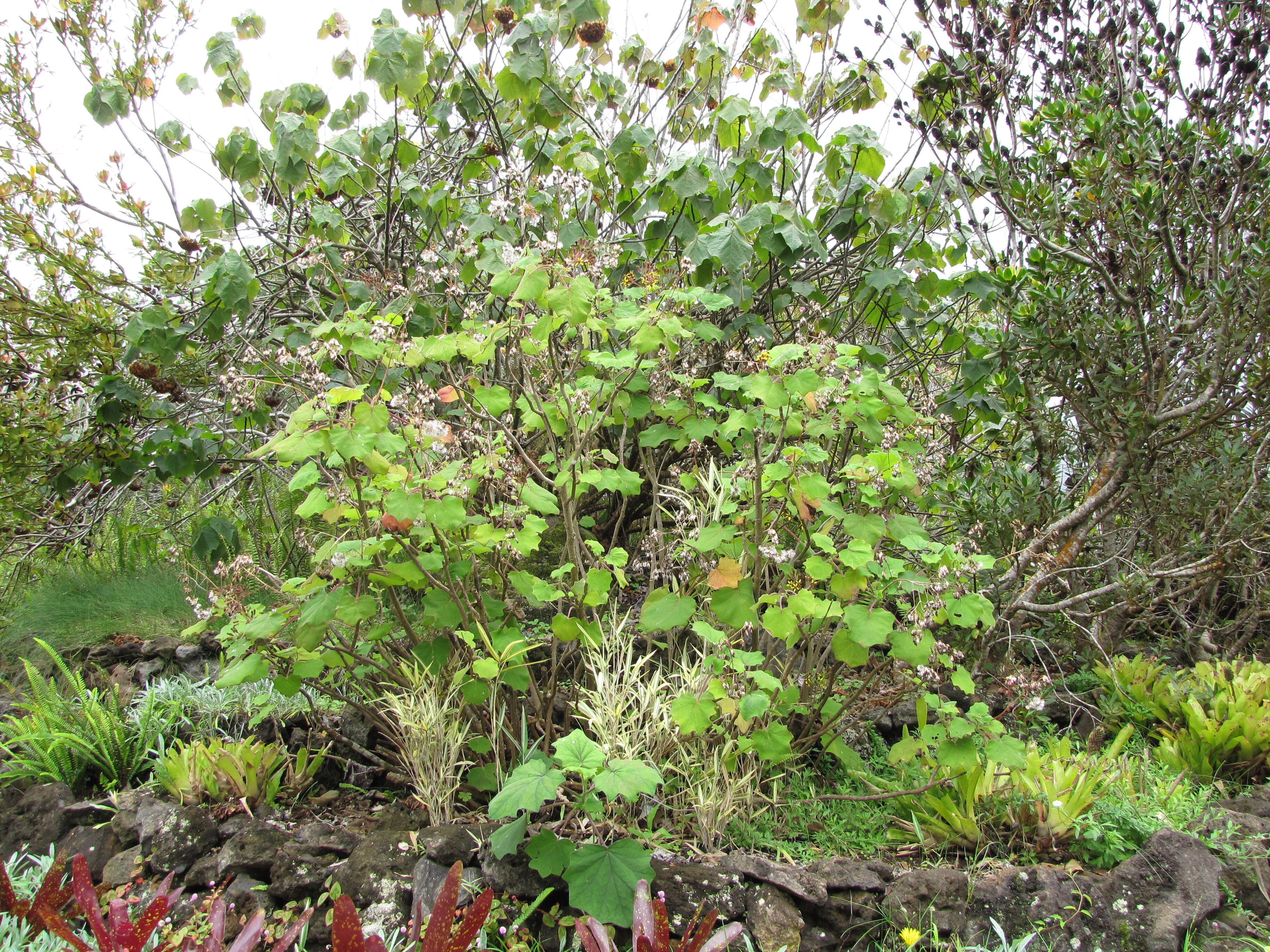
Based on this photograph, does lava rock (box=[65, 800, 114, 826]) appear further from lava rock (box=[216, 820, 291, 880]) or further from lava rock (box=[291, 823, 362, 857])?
lava rock (box=[291, 823, 362, 857])

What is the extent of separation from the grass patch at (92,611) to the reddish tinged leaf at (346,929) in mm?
2989

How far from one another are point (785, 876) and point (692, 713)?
0.56 m

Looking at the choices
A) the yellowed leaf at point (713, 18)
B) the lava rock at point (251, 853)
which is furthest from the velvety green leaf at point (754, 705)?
the yellowed leaf at point (713, 18)

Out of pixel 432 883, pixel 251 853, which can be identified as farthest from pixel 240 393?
pixel 432 883

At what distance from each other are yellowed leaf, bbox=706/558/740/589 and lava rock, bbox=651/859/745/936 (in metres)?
0.82

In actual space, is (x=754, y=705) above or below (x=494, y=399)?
below

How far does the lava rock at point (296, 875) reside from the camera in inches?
86.0

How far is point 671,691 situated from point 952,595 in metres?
1.07

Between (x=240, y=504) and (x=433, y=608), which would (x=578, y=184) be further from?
(x=240, y=504)

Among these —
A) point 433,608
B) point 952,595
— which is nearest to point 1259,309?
point 952,595

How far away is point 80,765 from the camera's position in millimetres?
2771

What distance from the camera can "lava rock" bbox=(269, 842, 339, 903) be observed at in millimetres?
2184

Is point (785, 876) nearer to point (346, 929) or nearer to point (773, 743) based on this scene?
point (773, 743)

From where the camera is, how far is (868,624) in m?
2.22
